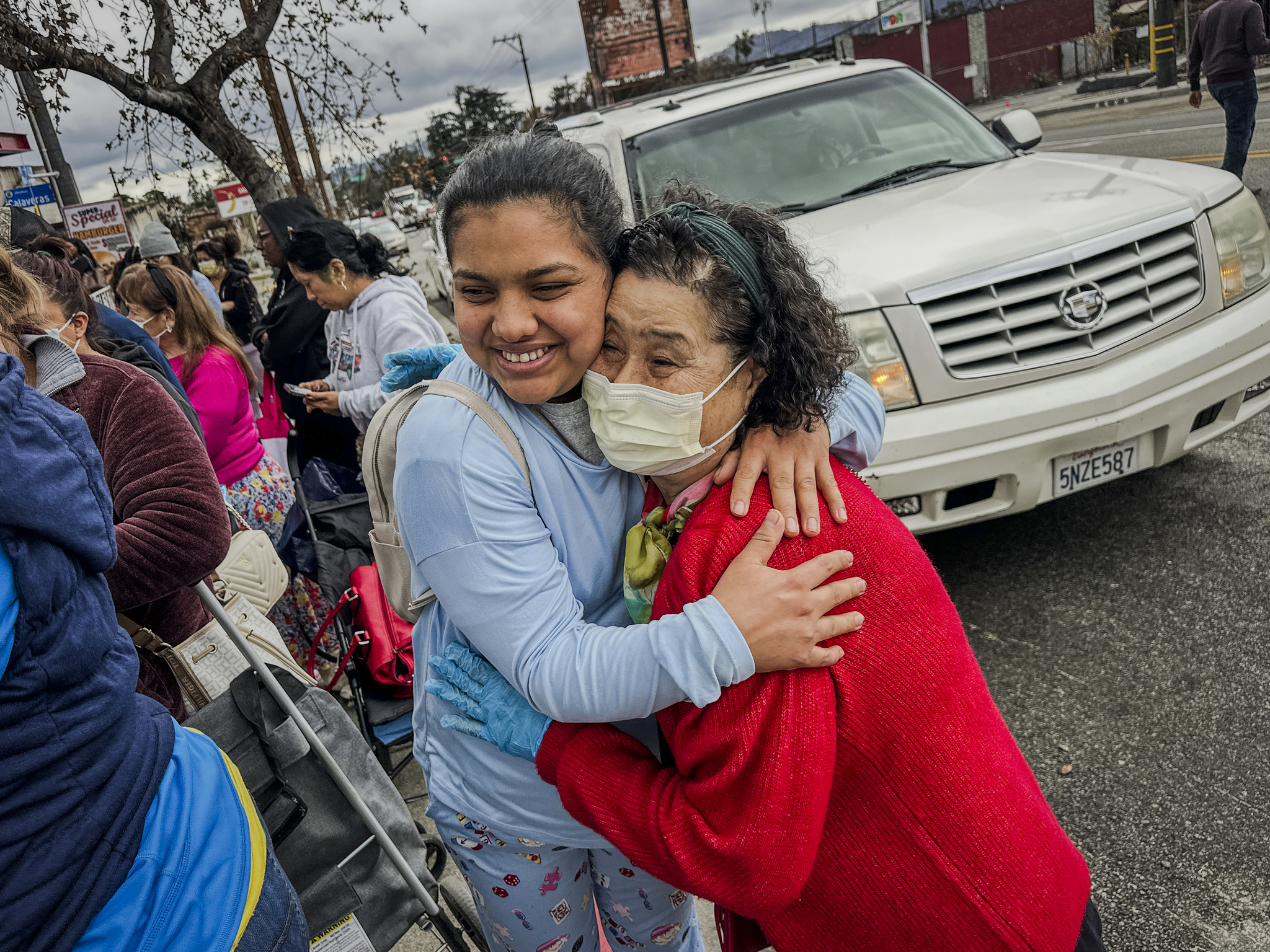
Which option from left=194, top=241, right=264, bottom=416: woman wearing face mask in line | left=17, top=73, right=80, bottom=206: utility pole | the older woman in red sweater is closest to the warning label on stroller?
the older woman in red sweater

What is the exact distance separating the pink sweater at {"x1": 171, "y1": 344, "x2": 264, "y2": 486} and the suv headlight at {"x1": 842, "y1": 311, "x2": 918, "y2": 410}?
2.67 m

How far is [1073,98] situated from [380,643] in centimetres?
3449

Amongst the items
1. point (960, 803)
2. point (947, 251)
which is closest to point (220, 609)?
Answer: point (960, 803)

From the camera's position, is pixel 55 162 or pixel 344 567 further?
pixel 55 162

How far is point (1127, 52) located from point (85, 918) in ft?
146

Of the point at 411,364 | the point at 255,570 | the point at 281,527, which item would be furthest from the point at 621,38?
the point at 411,364

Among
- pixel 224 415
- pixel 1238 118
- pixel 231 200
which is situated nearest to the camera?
pixel 224 415

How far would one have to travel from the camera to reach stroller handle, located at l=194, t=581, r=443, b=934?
6.42 feet

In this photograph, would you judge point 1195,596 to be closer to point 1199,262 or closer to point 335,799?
point 1199,262

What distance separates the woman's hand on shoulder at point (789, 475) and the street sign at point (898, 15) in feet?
168

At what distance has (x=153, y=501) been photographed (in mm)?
2059

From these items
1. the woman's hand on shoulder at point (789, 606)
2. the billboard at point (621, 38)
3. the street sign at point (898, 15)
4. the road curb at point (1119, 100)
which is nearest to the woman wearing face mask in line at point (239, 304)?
the woman's hand on shoulder at point (789, 606)

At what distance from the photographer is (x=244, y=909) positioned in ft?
4.98

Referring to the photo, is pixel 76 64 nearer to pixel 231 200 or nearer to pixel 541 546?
pixel 541 546
